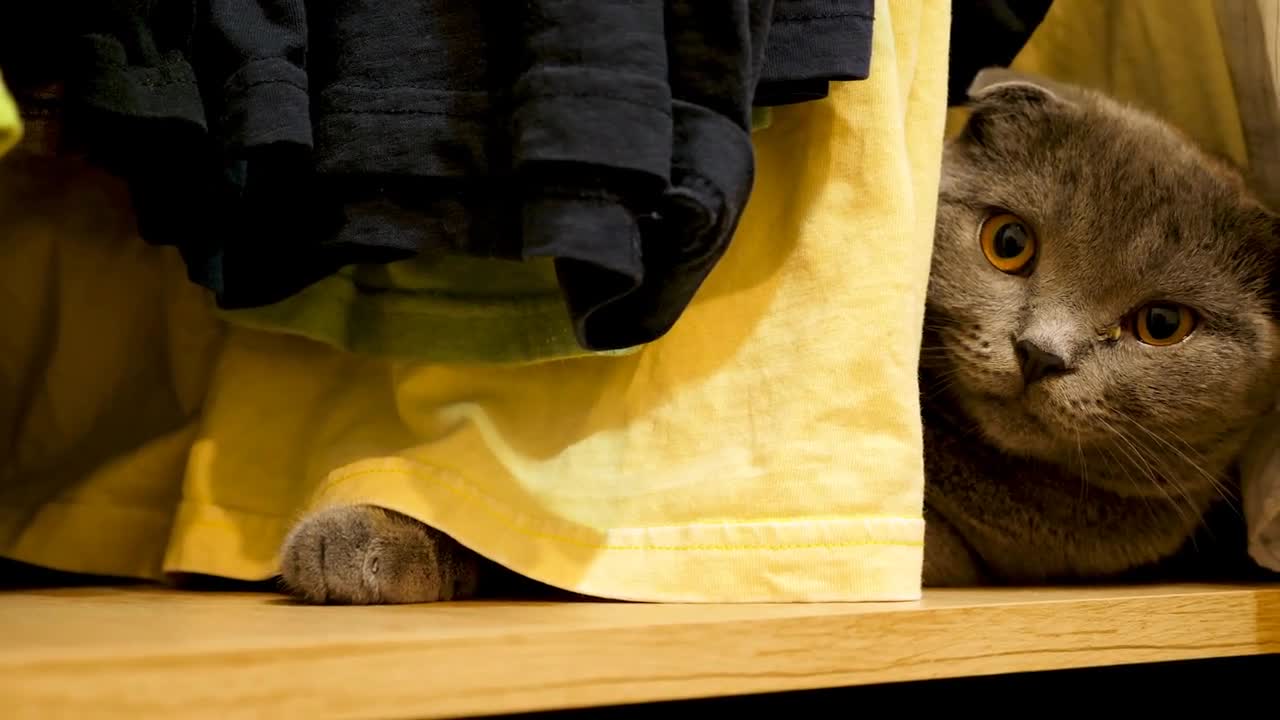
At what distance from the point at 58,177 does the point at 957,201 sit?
795 millimetres

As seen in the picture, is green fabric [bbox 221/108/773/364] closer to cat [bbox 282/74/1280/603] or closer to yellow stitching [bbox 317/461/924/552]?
yellow stitching [bbox 317/461/924/552]

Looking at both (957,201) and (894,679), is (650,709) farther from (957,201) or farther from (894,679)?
(957,201)

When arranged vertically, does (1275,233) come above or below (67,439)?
above

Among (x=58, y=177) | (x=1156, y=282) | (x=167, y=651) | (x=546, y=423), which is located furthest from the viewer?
(x=1156, y=282)

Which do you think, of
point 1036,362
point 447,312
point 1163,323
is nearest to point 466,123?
point 447,312

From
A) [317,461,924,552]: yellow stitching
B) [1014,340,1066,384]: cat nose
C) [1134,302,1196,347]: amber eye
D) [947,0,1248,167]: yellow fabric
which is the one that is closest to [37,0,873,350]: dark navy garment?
[317,461,924,552]: yellow stitching

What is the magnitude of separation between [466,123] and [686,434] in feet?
0.81

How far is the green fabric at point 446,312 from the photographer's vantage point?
677 mm

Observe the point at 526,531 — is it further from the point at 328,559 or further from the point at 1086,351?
the point at 1086,351

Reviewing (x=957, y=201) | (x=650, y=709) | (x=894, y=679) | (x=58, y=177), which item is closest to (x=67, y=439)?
(x=58, y=177)

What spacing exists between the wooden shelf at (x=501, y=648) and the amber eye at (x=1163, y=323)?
0.33 metres

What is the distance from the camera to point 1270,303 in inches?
39.2

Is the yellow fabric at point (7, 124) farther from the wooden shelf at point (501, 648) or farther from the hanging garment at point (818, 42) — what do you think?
the hanging garment at point (818, 42)

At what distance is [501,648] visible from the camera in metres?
0.46
